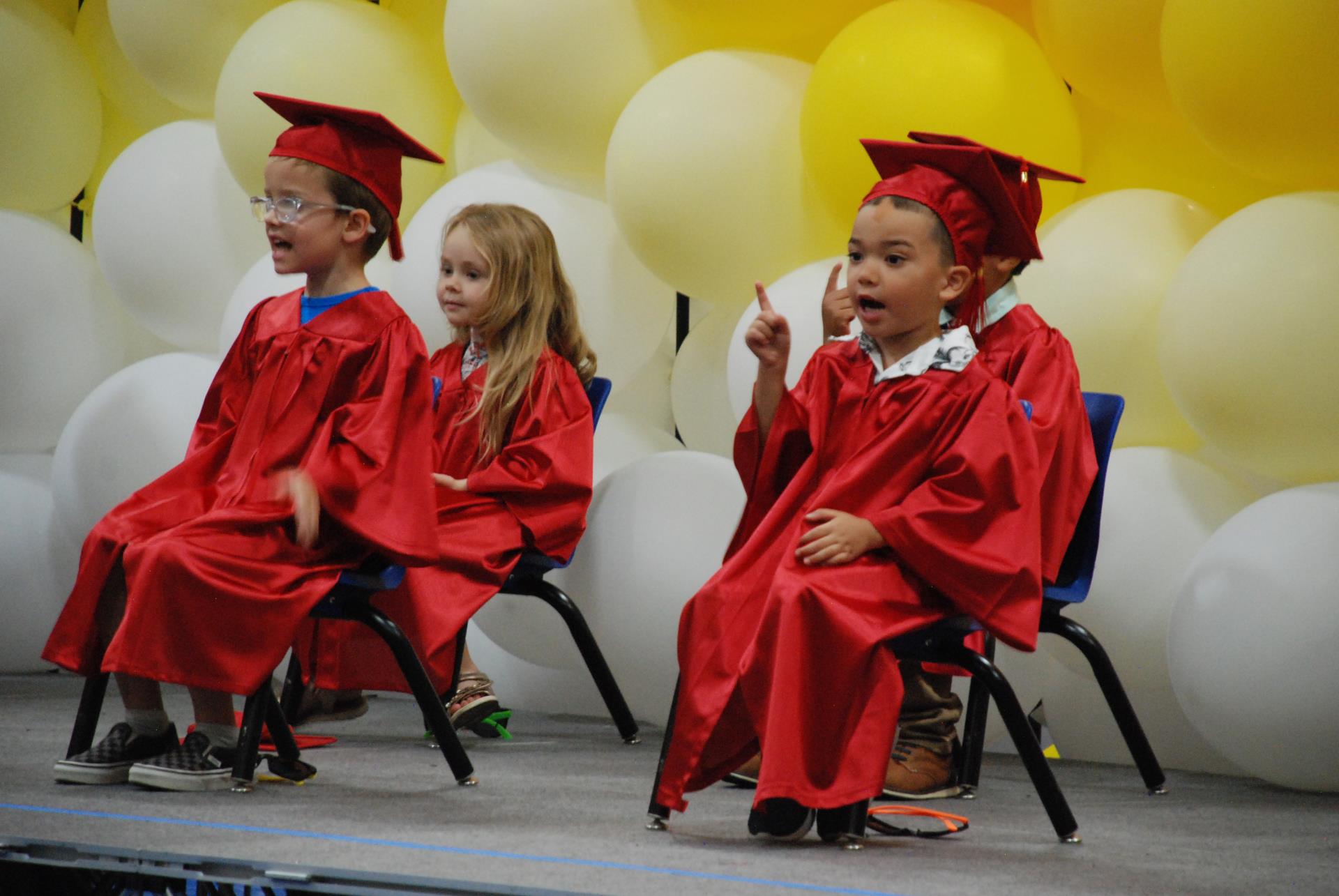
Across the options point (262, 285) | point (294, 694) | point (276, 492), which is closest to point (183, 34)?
point (262, 285)

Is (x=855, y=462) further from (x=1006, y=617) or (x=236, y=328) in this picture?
(x=236, y=328)

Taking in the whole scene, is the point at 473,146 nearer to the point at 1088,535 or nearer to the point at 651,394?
the point at 651,394

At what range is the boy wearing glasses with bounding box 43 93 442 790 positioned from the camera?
264 centimetres

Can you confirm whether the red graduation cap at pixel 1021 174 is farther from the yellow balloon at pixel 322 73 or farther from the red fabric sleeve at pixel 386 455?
the yellow balloon at pixel 322 73

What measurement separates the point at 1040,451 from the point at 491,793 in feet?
3.69

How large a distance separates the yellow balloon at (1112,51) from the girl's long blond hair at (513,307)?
1.20m

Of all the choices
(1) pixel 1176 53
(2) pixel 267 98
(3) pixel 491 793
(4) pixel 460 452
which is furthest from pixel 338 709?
(1) pixel 1176 53

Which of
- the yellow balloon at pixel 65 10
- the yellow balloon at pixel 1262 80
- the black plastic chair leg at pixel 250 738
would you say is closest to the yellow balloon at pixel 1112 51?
the yellow balloon at pixel 1262 80

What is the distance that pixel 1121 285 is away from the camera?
122 inches

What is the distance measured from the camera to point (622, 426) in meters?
4.01

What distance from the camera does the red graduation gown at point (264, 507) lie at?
8.63 ft

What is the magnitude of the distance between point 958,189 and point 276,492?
1271 millimetres

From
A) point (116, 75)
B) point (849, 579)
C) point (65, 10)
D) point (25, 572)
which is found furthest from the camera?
point (65, 10)

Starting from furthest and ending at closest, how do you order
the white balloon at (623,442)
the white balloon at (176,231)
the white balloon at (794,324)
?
1. the white balloon at (176,231)
2. the white balloon at (623,442)
3. the white balloon at (794,324)
